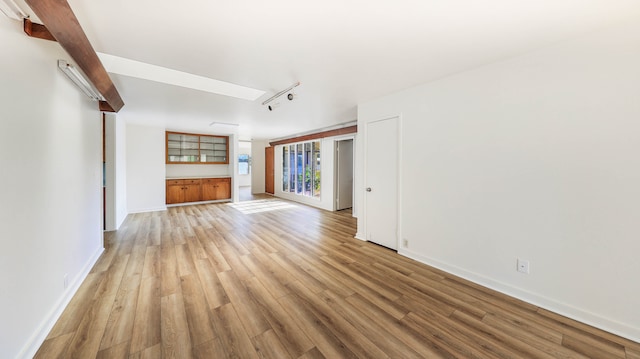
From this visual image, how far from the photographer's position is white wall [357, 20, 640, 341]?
179cm

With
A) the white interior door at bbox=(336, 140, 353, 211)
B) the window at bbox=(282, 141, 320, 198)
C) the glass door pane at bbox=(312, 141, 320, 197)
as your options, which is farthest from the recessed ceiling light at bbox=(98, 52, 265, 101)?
the window at bbox=(282, 141, 320, 198)

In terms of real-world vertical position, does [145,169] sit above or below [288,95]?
below

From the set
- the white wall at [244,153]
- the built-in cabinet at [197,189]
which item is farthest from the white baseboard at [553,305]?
the white wall at [244,153]

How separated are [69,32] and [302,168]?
641cm

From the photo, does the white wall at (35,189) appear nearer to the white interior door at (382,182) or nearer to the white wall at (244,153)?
the white interior door at (382,182)

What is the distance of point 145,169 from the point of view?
6219 millimetres

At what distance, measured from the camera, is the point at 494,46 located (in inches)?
82.1

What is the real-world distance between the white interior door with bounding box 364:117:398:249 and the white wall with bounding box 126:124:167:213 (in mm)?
6004

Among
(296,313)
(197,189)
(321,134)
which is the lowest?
(296,313)

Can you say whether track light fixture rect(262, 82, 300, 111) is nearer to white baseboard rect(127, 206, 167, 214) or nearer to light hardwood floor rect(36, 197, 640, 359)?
light hardwood floor rect(36, 197, 640, 359)

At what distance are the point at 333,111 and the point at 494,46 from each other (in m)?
2.86

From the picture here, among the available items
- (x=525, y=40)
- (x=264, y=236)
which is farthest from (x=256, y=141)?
(x=525, y=40)

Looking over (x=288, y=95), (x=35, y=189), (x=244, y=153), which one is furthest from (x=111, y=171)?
(x=244, y=153)

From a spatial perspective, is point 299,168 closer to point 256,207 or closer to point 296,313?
point 256,207
